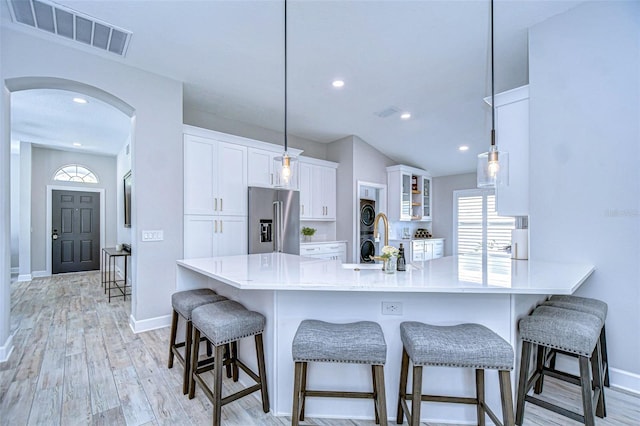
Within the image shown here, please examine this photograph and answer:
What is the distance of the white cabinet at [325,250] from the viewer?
4.80 metres

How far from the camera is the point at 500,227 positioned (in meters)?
5.78

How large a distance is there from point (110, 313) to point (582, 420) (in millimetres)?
4729

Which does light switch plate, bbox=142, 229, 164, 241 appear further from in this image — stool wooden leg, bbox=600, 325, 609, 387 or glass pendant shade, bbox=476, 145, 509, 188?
stool wooden leg, bbox=600, 325, 609, 387

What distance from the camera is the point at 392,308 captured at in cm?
176

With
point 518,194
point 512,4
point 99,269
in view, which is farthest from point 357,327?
point 99,269

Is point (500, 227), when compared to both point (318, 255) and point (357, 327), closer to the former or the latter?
point (318, 255)

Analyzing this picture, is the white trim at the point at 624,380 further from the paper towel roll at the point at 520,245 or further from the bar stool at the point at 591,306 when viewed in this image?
the paper towel roll at the point at 520,245

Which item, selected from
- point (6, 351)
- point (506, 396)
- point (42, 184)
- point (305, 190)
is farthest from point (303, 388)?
point (42, 184)

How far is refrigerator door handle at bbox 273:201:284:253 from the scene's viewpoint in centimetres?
437

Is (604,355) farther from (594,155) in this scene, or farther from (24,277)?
(24,277)

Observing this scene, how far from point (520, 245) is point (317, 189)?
127 inches

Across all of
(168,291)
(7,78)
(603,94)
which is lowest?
(168,291)

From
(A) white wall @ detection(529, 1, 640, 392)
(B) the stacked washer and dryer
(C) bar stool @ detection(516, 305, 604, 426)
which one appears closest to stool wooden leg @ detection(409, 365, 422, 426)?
(C) bar stool @ detection(516, 305, 604, 426)

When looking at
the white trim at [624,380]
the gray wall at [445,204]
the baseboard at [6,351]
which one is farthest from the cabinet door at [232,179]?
the gray wall at [445,204]
